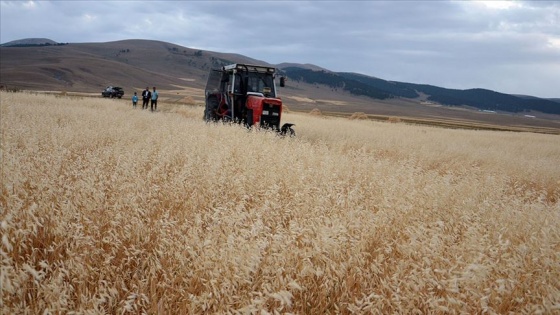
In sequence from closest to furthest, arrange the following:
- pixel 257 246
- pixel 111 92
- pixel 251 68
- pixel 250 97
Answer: pixel 257 246, pixel 250 97, pixel 251 68, pixel 111 92

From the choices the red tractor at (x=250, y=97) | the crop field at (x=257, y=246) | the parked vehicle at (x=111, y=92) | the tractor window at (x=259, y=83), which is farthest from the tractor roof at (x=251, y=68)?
the parked vehicle at (x=111, y=92)

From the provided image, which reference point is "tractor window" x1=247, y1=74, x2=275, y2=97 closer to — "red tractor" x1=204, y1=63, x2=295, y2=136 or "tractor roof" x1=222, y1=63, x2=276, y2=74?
"red tractor" x1=204, y1=63, x2=295, y2=136

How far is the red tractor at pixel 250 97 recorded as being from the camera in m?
14.1

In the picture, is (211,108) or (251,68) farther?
(211,108)

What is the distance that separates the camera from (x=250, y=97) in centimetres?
1451

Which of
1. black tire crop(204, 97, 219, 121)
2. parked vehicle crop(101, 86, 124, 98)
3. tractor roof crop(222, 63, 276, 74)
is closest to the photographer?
tractor roof crop(222, 63, 276, 74)

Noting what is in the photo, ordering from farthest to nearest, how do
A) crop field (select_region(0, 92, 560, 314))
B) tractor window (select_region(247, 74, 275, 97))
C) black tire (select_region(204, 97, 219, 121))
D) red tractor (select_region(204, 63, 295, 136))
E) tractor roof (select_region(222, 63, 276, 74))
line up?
black tire (select_region(204, 97, 219, 121)) → tractor window (select_region(247, 74, 275, 97)) → tractor roof (select_region(222, 63, 276, 74)) → red tractor (select_region(204, 63, 295, 136)) → crop field (select_region(0, 92, 560, 314))

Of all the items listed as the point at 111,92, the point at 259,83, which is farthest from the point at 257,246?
the point at 111,92

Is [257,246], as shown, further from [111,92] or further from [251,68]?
[111,92]

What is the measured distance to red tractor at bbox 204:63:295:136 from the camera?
14.1m

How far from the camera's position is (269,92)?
14.9 meters

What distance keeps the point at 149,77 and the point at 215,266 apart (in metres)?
163

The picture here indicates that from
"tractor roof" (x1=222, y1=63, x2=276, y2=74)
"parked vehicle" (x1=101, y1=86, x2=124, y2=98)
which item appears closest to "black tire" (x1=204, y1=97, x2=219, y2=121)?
"tractor roof" (x1=222, y1=63, x2=276, y2=74)

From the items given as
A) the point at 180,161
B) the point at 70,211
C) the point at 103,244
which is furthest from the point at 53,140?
the point at 103,244
